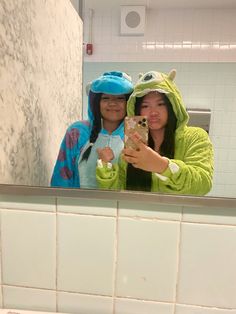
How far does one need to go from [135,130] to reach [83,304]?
1.03 ft

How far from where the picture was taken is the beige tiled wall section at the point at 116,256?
0.36 metres

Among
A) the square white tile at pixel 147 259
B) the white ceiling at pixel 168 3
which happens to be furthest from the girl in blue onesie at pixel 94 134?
the white ceiling at pixel 168 3

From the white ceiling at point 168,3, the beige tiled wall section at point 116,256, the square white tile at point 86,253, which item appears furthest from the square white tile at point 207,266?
the white ceiling at point 168,3

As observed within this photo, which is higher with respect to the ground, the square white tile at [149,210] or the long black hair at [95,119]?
the long black hair at [95,119]

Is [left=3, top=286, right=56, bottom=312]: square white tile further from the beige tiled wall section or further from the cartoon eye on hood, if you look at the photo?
the cartoon eye on hood

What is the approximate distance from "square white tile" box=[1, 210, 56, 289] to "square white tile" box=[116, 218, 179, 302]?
0.12 metres

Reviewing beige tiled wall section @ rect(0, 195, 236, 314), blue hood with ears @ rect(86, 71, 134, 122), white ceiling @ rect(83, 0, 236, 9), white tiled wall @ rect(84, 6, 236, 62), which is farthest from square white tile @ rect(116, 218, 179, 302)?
white ceiling @ rect(83, 0, 236, 9)

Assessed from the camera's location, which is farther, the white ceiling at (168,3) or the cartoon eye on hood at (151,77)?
the white ceiling at (168,3)

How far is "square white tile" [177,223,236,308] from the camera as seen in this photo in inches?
14.2

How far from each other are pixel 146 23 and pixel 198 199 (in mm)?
535

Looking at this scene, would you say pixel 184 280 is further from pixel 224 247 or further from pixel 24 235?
pixel 24 235

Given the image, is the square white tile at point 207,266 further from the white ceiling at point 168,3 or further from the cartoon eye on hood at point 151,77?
the white ceiling at point 168,3

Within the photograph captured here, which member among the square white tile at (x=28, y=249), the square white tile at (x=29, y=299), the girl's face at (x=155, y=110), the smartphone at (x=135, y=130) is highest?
the girl's face at (x=155, y=110)

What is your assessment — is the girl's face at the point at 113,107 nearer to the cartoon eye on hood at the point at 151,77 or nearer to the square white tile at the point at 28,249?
the cartoon eye on hood at the point at 151,77
